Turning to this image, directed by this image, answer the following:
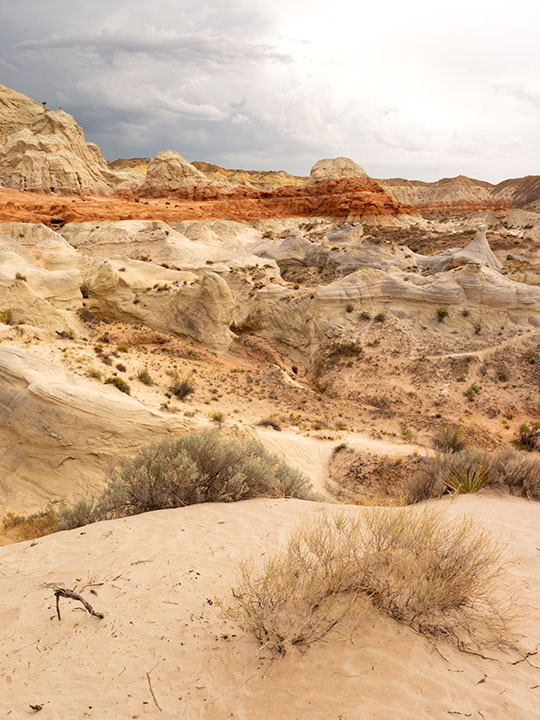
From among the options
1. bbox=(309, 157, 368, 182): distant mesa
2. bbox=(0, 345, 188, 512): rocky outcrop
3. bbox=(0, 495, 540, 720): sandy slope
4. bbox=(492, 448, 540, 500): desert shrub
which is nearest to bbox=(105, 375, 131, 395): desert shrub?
bbox=(0, 345, 188, 512): rocky outcrop

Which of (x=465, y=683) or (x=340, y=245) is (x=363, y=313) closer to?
(x=340, y=245)

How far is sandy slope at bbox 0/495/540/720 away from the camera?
234 centimetres

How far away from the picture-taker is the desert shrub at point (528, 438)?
1238 centimetres

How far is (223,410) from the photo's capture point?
14195 mm

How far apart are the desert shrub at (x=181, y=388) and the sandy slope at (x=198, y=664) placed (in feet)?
32.3

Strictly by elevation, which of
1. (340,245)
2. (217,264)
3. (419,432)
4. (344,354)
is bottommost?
(419,432)

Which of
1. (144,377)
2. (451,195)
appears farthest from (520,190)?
(144,377)

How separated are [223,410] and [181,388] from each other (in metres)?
1.65

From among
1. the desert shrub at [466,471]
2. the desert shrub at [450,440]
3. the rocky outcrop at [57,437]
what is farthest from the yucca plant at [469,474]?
the rocky outcrop at [57,437]

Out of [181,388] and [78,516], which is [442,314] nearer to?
[181,388]

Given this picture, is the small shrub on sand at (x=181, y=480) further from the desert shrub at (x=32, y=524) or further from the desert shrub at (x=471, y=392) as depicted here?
the desert shrub at (x=471, y=392)

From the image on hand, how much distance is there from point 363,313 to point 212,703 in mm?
19572

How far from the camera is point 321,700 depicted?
235 centimetres

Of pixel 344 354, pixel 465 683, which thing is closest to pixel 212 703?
pixel 465 683
